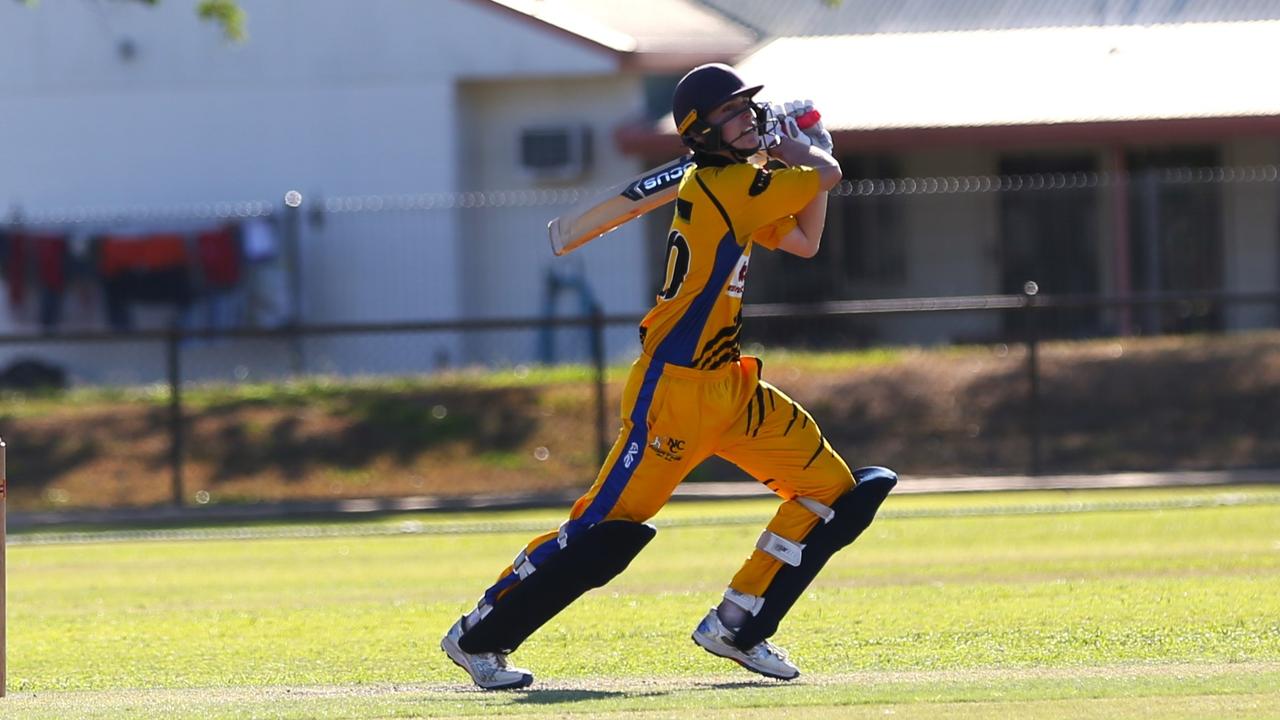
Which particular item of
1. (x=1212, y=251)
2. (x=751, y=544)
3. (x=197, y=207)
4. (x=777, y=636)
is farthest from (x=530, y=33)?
(x=777, y=636)

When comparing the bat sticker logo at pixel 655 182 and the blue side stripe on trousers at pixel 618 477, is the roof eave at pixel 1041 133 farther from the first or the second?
the blue side stripe on trousers at pixel 618 477

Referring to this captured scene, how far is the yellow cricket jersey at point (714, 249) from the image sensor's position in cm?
695

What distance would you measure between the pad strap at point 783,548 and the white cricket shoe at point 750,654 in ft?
1.00

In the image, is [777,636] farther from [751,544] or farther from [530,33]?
[530,33]

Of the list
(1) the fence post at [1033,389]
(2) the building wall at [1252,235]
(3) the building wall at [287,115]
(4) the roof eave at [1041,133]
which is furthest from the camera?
(2) the building wall at [1252,235]

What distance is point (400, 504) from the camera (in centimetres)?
1738

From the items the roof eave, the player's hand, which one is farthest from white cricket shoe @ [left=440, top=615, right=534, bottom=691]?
the roof eave

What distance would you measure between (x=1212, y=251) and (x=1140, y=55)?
2.84 m

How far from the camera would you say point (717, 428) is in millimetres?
7047

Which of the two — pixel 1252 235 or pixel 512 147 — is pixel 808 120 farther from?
pixel 1252 235

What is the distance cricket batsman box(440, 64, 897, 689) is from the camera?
6969mm

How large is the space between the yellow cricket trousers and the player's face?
2.50 feet

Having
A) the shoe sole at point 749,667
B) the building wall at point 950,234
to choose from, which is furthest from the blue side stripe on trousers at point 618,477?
the building wall at point 950,234

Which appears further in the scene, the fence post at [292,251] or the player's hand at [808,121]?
the fence post at [292,251]
